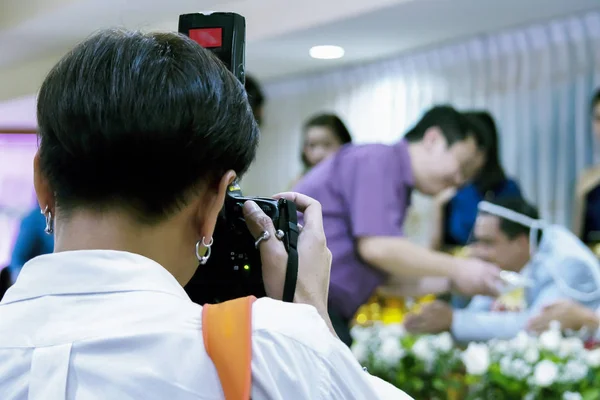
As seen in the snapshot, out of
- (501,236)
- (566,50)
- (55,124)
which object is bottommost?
(501,236)

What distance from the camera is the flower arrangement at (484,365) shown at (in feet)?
6.54

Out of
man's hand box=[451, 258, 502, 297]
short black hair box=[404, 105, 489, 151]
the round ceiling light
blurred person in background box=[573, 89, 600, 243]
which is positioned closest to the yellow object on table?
man's hand box=[451, 258, 502, 297]

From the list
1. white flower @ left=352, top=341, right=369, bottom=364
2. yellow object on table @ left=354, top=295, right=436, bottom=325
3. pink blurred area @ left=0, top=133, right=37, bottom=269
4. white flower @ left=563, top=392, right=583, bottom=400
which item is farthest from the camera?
pink blurred area @ left=0, top=133, right=37, bottom=269

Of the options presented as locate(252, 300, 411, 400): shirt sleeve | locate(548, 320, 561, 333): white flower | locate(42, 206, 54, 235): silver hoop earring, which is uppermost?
locate(42, 206, 54, 235): silver hoop earring

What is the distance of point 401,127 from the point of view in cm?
454

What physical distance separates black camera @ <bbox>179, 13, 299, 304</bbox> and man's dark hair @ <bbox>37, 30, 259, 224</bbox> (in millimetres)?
135

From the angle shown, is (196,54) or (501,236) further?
(501,236)

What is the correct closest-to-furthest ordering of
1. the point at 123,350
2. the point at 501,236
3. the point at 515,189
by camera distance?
the point at 123,350 → the point at 501,236 → the point at 515,189

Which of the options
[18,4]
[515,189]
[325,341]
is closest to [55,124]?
[325,341]

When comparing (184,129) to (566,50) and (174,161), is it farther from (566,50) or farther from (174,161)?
(566,50)

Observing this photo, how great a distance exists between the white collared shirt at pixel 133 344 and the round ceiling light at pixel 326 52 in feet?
12.2

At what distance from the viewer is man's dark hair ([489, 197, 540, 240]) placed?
2.97 meters

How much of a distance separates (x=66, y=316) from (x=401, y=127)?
13.1 ft

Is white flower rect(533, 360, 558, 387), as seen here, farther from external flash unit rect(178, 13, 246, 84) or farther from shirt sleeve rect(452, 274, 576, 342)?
external flash unit rect(178, 13, 246, 84)
